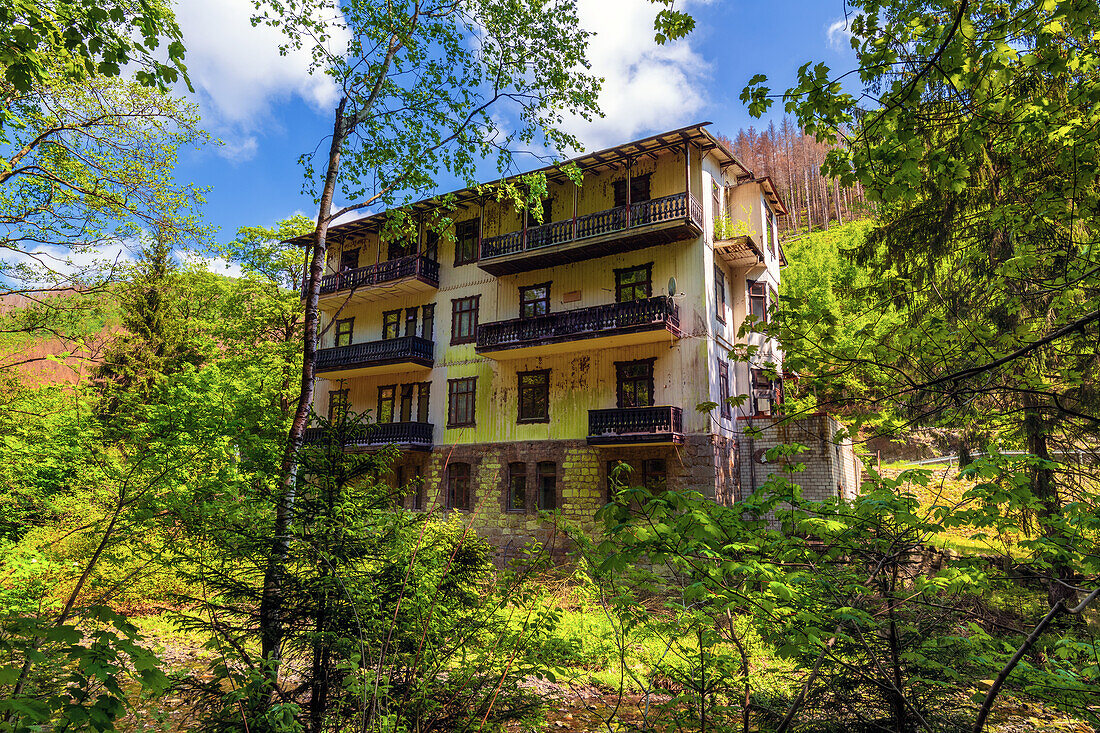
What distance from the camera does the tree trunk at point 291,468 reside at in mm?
4949

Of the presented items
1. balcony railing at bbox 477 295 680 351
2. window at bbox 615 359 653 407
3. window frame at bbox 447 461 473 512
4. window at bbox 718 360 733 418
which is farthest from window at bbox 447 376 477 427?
window at bbox 718 360 733 418

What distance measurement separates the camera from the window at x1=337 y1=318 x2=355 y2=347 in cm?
2697

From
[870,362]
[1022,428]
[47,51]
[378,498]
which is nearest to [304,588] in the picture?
[378,498]

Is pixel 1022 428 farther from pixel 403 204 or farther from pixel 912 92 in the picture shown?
pixel 403 204

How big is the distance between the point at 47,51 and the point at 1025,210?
41.7ft

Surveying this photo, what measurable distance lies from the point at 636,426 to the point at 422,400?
1011 centimetres

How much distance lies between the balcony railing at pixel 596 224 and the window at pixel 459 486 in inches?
329

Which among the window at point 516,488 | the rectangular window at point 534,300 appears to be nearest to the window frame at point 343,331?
the rectangular window at point 534,300

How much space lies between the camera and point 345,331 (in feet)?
88.6

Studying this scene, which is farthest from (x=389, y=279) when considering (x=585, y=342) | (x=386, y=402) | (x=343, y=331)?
(x=585, y=342)

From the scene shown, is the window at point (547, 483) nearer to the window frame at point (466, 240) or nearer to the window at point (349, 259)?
the window frame at point (466, 240)

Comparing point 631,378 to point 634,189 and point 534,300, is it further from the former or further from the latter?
point 634,189

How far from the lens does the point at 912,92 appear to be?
4043 millimetres

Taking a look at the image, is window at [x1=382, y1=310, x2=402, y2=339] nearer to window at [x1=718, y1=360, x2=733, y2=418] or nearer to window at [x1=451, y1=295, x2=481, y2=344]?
window at [x1=451, y1=295, x2=481, y2=344]
